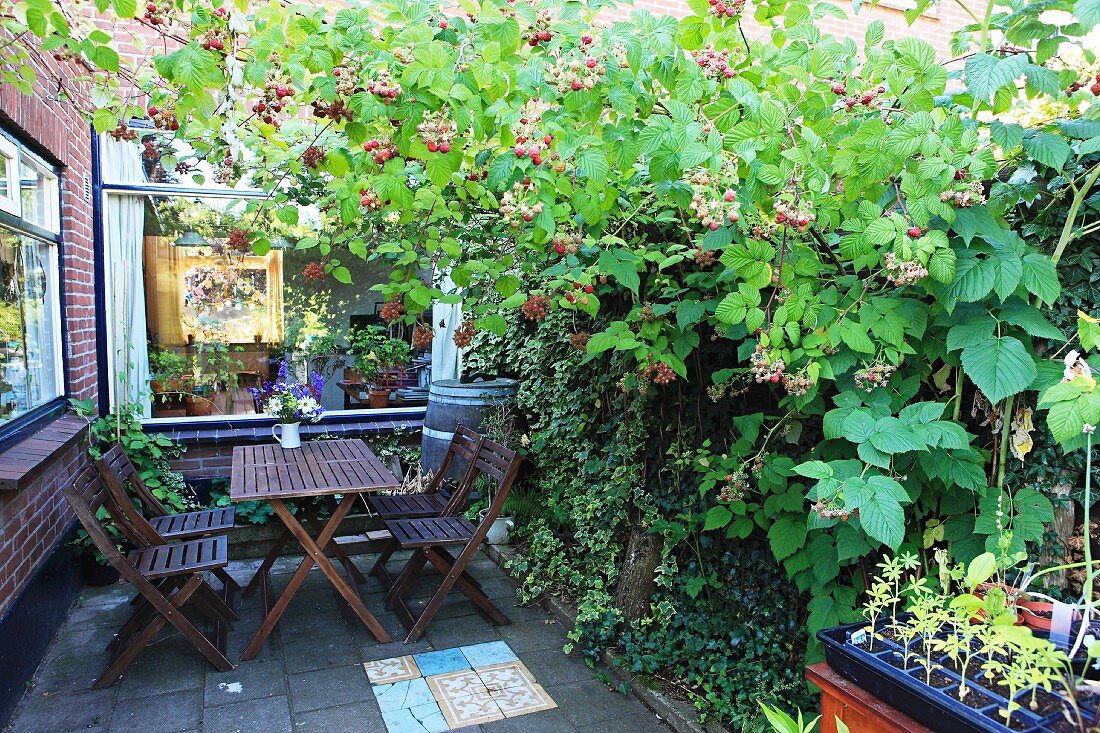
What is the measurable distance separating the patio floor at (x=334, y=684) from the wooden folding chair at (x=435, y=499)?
1.82 ft

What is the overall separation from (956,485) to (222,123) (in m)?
2.61

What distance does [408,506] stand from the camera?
13.9 ft

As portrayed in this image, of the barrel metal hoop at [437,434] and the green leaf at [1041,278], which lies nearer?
the green leaf at [1041,278]

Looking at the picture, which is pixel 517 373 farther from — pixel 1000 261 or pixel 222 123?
pixel 1000 261

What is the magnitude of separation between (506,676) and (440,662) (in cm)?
34

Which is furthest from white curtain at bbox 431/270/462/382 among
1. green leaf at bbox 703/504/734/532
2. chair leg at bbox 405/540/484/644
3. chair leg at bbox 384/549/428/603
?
green leaf at bbox 703/504/734/532

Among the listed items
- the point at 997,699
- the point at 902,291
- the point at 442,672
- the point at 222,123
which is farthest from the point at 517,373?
the point at 997,699

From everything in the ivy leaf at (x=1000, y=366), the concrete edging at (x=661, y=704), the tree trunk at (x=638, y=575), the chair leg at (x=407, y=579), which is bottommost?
the concrete edging at (x=661, y=704)

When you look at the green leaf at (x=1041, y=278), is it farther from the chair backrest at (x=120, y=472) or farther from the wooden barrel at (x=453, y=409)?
the chair backrest at (x=120, y=472)

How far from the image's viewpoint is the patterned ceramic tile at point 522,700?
300 centimetres

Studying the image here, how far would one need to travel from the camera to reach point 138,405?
5047 mm

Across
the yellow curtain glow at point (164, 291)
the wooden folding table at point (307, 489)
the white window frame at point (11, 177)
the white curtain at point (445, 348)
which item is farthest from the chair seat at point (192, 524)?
the white curtain at point (445, 348)

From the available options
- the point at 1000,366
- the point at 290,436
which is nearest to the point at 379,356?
the point at 290,436

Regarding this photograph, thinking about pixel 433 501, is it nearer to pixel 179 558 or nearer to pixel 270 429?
pixel 179 558
